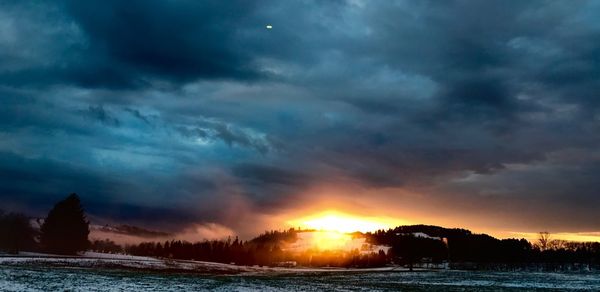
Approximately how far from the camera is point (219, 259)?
648 feet

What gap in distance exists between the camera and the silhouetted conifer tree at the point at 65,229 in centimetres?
12444

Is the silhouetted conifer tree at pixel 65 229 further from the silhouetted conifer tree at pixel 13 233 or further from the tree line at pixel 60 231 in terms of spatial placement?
the silhouetted conifer tree at pixel 13 233

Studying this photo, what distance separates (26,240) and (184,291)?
12647cm

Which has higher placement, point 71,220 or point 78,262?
point 71,220

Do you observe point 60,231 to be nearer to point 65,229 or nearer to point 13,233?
point 65,229

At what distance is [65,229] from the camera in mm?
125000

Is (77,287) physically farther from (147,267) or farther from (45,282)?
(147,267)

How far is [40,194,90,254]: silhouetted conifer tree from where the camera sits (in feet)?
408

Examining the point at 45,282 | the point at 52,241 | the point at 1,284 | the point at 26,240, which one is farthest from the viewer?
the point at 26,240

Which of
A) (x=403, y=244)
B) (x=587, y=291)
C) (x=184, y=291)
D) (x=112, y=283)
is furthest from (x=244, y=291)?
(x=403, y=244)

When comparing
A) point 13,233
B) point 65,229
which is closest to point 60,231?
point 65,229

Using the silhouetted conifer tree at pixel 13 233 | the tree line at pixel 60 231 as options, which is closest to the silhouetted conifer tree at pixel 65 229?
the tree line at pixel 60 231

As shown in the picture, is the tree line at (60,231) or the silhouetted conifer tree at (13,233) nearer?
the tree line at (60,231)

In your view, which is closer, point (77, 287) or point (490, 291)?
point (77, 287)
